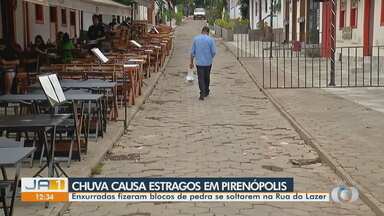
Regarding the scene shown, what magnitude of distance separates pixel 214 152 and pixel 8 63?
20.0 ft

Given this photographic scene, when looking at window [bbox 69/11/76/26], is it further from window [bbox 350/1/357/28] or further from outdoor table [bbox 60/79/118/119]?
outdoor table [bbox 60/79/118/119]

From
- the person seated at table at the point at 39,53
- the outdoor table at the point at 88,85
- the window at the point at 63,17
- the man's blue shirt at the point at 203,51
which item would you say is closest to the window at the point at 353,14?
the man's blue shirt at the point at 203,51

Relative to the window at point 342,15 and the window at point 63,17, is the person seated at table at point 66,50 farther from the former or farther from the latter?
the window at point 342,15

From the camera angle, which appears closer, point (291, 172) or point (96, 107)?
point (291, 172)

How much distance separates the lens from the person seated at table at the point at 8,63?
13.0 meters

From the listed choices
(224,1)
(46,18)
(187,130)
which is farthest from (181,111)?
(224,1)

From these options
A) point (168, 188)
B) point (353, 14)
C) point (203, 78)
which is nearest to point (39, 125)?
point (168, 188)

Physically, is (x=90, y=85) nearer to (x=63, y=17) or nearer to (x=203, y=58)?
(x=203, y=58)

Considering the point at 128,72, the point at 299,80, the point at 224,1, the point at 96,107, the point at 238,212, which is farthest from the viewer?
the point at 224,1

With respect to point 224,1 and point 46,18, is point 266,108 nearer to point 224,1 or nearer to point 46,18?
point 46,18

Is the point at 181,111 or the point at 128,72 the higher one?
the point at 128,72

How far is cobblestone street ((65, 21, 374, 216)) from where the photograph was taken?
6391mm

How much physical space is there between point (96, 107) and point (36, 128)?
313cm

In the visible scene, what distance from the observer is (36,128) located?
258 inches
